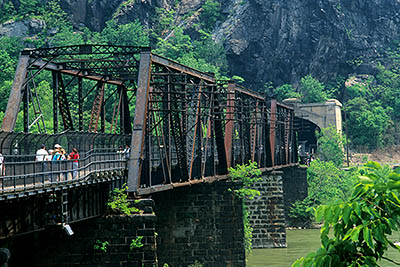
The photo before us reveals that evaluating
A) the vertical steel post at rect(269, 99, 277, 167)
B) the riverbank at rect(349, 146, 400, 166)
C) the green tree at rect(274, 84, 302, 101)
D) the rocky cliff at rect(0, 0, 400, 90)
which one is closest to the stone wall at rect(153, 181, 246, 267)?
the vertical steel post at rect(269, 99, 277, 167)

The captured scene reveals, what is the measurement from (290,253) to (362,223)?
152ft

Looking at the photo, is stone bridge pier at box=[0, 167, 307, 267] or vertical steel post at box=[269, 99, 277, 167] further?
vertical steel post at box=[269, 99, 277, 167]

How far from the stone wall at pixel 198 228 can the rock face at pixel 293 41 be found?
89352mm

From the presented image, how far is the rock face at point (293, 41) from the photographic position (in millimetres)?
128625

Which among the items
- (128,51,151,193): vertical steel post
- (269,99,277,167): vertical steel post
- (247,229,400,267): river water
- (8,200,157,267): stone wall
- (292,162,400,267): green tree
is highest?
(269,99,277,167): vertical steel post

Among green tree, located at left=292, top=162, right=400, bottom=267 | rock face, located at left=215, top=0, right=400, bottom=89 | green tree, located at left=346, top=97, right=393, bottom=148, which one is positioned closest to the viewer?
green tree, located at left=292, top=162, right=400, bottom=267

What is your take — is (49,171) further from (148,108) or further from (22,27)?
(22,27)

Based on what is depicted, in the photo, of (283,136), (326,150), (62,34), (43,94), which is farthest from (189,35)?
(283,136)

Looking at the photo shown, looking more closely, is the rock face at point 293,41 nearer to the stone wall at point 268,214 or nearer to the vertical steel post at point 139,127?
the stone wall at point 268,214

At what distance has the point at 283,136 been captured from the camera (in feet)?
254

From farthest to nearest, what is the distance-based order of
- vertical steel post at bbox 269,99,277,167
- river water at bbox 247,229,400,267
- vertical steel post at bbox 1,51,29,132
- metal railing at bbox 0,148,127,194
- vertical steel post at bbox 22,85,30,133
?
vertical steel post at bbox 269,99,277,167
river water at bbox 247,229,400,267
vertical steel post at bbox 22,85,30,133
vertical steel post at bbox 1,51,29,132
metal railing at bbox 0,148,127,194

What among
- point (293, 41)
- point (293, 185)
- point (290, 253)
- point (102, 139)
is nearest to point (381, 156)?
point (293, 41)

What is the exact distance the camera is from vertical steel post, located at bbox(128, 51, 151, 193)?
2830 cm

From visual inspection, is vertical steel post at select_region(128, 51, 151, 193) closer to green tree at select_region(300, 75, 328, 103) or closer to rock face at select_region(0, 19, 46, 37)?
green tree at select_region(300, 75, 328, 103)
